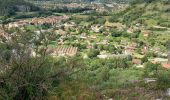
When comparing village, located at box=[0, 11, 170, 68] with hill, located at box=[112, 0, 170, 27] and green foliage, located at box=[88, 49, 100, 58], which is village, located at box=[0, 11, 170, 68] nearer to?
green foliage, located at box=[88, 49, 100, 58]

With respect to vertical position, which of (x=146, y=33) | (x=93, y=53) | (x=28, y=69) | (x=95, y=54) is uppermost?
(x=28, y=69)

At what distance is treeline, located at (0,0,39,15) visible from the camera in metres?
97.9

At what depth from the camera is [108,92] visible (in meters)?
10.6

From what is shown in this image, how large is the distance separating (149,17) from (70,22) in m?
17.6

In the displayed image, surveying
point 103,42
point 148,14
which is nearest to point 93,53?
point 103,42

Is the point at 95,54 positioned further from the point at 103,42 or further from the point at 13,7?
the point at 13,7

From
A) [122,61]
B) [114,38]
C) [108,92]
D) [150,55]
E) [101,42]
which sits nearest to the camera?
[108,92]

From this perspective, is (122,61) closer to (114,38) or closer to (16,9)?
(114,38)

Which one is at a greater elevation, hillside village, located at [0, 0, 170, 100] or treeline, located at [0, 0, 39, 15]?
hillside village, located at [0, 0, 170, 100]

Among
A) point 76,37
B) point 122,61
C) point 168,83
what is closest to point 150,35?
point 76,37

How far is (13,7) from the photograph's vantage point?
343 feet

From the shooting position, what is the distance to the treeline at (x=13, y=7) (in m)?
97.9

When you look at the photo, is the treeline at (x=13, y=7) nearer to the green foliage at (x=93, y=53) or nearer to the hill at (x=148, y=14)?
the hill at (x=148, y=14)

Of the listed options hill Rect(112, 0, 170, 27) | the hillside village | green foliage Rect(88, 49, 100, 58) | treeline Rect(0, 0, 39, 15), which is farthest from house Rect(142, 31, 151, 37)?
treeline Rect(0, 0, 39, 15)
